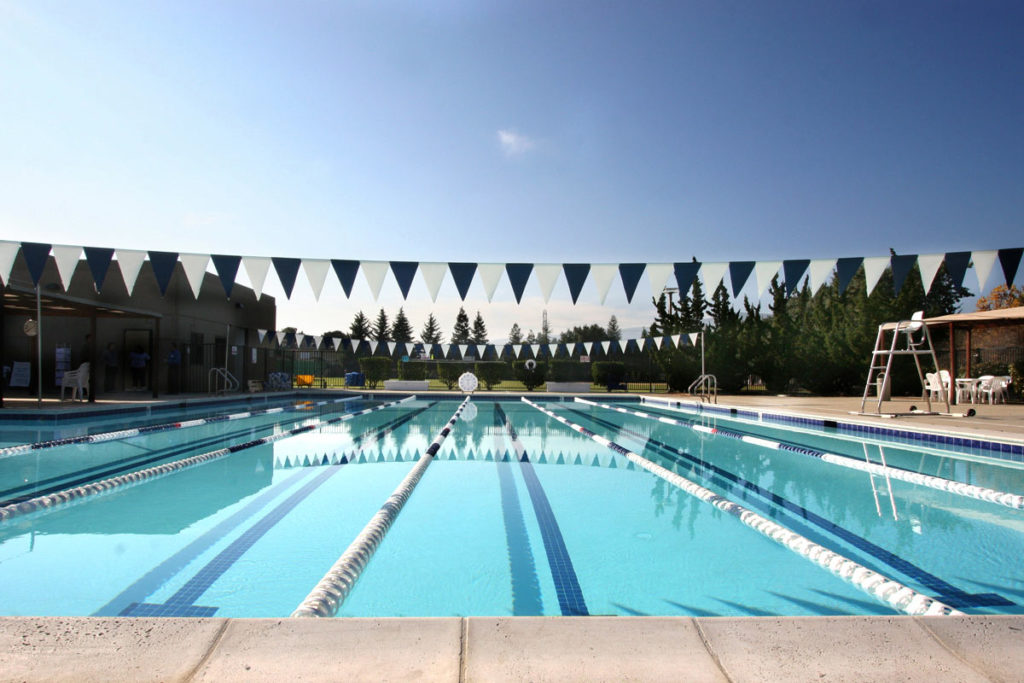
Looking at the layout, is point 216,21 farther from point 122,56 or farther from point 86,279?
point 86,279

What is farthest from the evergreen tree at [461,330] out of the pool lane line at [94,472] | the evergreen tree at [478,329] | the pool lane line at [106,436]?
the pool lane line at [94,472]

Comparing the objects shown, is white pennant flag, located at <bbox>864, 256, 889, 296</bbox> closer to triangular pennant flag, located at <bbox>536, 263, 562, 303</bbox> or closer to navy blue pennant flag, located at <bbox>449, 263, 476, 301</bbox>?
triangular pennant flag, located at <bbox>536, 263, 562, 303</bbox>

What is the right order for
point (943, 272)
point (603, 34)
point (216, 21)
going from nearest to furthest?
point (216, 21)
point (603, 34)
point (943, 272)

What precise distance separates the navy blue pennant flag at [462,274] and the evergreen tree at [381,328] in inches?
2242

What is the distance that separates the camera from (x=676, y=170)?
12.2 m

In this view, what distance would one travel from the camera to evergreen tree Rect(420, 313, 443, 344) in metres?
70.5

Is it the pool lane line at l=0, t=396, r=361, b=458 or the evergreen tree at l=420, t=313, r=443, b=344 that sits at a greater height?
the evergreen tree at l=420, t=313, r=443, b=344

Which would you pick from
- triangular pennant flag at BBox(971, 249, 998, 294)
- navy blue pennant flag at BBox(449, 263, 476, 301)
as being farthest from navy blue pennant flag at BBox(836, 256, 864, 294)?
navy blue pennant flag at BBox(449, 263, 476, 301)

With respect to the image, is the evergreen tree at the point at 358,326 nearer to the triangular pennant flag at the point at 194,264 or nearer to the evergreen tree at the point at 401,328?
the evergreen tree at the point at 401,328

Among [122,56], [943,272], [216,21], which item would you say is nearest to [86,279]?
[122,56]

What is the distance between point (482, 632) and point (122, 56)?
29.6 ft

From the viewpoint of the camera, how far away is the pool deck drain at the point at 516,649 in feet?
4.48

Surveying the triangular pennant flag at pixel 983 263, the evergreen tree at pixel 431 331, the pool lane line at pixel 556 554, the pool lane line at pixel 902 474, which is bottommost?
the pool lane line at pixel 556 554

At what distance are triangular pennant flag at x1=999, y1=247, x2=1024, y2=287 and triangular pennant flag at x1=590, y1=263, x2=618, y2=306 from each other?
712 centimetres
